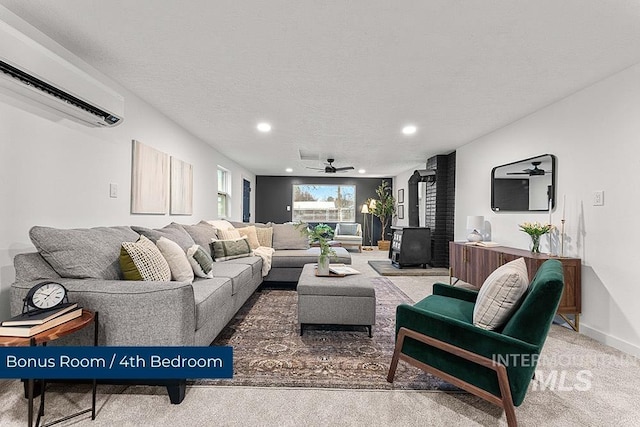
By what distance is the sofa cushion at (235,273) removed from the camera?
9.31 ft

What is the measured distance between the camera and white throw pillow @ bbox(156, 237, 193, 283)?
2.48 metres

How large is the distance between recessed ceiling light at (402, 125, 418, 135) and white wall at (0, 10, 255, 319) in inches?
127

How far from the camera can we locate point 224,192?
6.73m

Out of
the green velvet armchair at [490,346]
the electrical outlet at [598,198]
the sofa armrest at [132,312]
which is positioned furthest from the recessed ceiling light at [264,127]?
the electrical outlet at [598,198]

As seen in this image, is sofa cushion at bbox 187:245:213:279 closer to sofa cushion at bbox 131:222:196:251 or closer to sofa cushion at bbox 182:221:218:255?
sofa cushion at bbox 131:222:196:251

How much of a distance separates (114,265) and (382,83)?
267 centimetres

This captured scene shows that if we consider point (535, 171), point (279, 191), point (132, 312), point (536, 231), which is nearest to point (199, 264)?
point (132, 312)

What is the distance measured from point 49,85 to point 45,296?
1346 millimetres

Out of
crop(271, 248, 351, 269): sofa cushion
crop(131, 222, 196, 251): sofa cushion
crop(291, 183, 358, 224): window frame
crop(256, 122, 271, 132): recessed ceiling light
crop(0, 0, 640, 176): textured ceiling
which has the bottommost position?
crop(271, 248, 351, 269): sofa cushion

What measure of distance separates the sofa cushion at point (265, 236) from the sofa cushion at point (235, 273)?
56.7 inches

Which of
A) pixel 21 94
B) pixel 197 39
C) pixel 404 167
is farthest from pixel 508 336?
pixel 404 167

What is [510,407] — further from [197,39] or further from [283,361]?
[197,39]

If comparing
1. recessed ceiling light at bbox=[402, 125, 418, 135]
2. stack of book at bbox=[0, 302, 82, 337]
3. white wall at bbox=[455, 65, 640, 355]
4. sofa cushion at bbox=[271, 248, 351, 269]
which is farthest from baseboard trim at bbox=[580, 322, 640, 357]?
stack of book at bbox=[0, 302, 82, 337]

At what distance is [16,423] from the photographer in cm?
152
